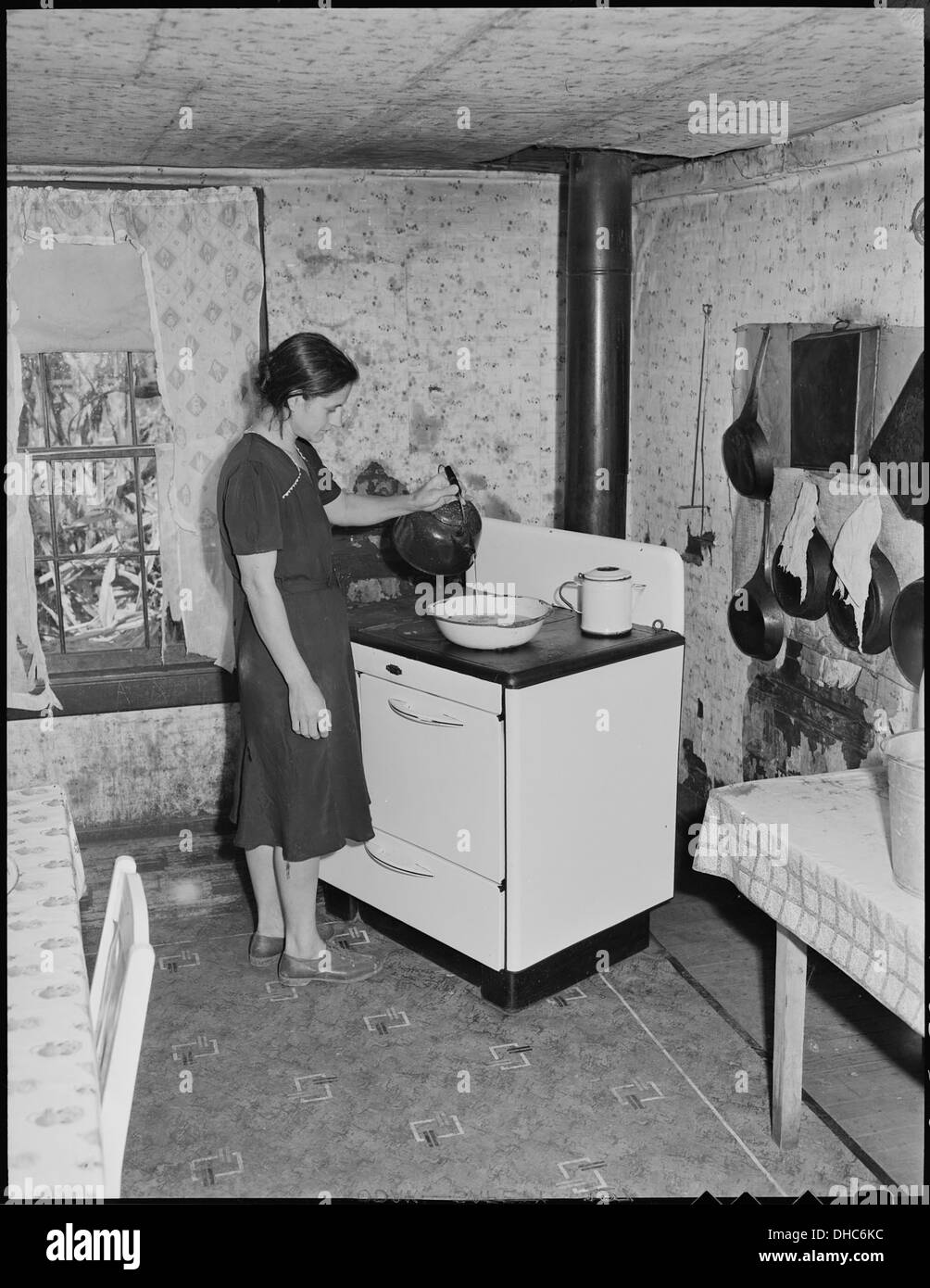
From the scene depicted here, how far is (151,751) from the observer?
4.39 metres

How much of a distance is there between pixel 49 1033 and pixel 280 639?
1.35 meters

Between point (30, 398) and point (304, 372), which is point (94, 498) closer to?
point (30, 398)

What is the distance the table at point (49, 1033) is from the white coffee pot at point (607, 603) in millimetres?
1488

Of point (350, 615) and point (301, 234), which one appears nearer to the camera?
point (350, 615)

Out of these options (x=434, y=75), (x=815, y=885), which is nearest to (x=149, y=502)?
(x=434, y=75)

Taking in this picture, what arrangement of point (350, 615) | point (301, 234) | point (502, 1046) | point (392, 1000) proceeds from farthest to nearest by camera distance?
point (301, 234)
point (350, 615)
point (392, 1000)
point (502, 1046)

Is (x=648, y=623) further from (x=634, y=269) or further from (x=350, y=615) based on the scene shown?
(x=634, y=269)

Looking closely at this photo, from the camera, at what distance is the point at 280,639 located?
2.90 m

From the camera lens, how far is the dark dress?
9.59ft

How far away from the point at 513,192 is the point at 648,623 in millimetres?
1818

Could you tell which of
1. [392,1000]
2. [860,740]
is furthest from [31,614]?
Result: [860,740]

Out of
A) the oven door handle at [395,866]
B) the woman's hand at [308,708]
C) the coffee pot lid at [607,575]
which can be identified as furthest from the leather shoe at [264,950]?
the coffee pot lid at [607,575]

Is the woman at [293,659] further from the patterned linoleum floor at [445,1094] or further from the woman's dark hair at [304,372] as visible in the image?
the patterned linoleum floor at [445,1094]

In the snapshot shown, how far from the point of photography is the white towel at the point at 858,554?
10.2 feet
